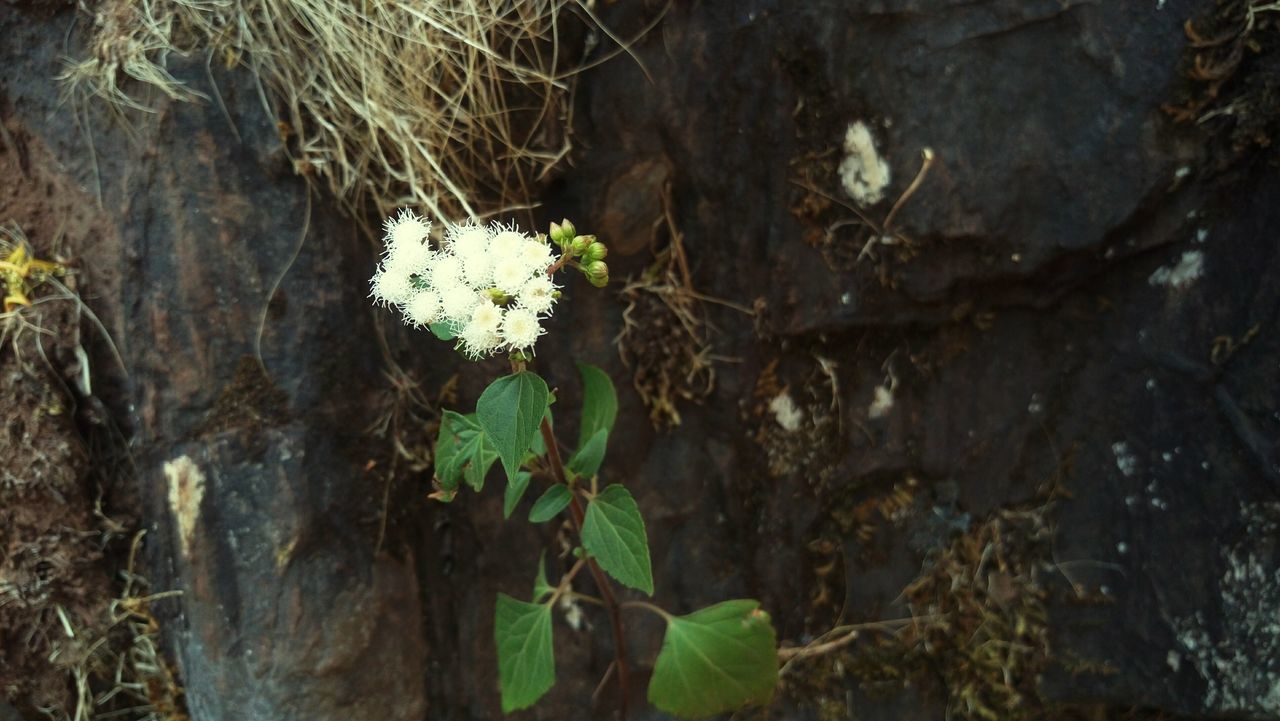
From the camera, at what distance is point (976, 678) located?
1873mm

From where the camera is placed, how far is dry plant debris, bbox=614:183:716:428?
188 centimetres

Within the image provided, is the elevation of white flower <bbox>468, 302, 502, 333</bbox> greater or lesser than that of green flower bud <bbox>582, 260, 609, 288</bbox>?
lesser

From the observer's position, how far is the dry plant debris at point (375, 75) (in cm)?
171

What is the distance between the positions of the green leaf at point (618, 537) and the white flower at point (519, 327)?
1.16ft

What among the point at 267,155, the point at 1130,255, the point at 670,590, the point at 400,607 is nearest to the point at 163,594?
the point at 400,607

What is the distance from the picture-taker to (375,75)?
1724 millimetres

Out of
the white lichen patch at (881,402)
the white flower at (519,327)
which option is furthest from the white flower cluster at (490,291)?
the white lichen patch at (881,402)

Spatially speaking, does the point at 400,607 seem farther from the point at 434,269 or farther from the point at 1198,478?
the point at 1198,478

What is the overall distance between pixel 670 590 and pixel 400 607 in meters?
0.54

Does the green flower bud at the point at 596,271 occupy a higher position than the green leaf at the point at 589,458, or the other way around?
the green flower bud at the point at 596,271

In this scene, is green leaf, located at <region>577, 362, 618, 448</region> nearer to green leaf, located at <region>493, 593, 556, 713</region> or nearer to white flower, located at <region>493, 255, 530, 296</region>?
green leaf, located at <region>493, 593, 556, 713</region>

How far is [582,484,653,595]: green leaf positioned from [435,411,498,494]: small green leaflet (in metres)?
0.19

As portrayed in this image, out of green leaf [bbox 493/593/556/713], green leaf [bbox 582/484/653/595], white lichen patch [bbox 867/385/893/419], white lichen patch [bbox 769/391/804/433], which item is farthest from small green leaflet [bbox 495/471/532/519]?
white lichen patch [bbox 867/385/893/419]

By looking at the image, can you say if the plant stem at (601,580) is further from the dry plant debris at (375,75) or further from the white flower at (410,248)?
the dry plant debris at (375,75)
